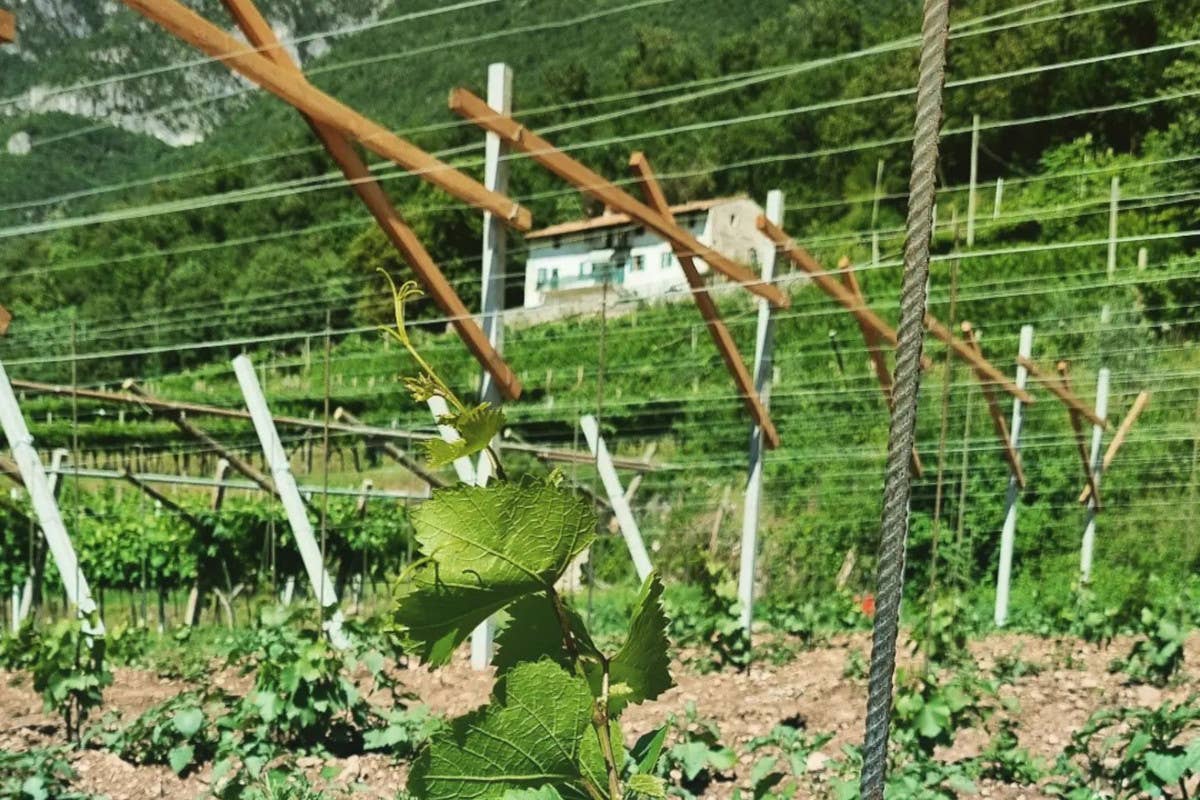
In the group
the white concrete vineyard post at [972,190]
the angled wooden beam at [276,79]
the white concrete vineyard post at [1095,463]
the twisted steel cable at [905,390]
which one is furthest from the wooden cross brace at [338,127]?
the white concrete vineyard post at [1095,463]

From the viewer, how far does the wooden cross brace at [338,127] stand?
13.3 ft

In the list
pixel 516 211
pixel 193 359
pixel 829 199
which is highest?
pixel 829 199

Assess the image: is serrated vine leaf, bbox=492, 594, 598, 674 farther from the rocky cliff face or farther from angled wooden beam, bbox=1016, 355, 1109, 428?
the rocky cliff face

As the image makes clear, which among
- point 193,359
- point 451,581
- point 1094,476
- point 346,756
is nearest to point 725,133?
point 193,359

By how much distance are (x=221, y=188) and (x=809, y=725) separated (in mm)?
39636

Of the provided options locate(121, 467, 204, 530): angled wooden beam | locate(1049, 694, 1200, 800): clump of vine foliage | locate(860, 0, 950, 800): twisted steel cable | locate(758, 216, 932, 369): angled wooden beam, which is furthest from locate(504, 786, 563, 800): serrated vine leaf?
locate(121, 467, 204, 530): angled wooden beam

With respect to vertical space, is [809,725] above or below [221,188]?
below

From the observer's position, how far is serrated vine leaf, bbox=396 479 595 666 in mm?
618

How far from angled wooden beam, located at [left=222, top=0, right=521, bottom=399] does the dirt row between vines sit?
1.68 m

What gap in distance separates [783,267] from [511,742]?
21639mm

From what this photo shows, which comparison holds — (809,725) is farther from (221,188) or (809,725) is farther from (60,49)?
(60,49)

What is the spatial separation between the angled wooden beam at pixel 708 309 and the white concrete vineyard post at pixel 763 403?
0.29ft

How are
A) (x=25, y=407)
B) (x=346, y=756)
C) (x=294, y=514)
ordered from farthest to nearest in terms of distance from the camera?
(x=25, y=407) < (x=294, y=514) < (x=346, y=756)

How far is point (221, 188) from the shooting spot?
4025cm
